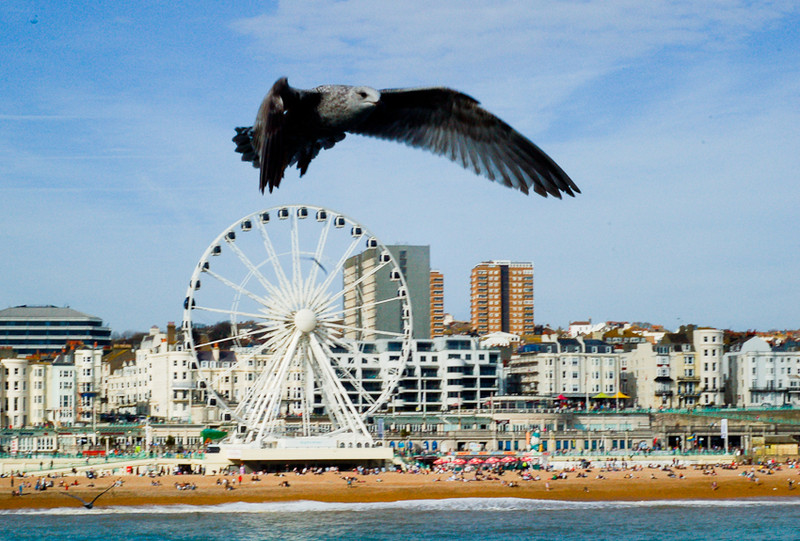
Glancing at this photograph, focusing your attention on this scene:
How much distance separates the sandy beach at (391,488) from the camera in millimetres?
52125

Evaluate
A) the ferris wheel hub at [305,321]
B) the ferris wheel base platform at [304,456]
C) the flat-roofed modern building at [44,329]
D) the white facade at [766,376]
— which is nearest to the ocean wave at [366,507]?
the ferris wheel base platform at [304,456]

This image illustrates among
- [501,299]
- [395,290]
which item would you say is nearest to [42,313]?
[395,290]

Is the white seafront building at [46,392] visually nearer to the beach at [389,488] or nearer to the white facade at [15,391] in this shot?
the white facade at [15,391]

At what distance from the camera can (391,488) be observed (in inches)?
2077

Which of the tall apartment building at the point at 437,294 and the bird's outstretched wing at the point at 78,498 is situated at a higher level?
the tall apartment building at the point at 437,294

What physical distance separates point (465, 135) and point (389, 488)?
46221 mm

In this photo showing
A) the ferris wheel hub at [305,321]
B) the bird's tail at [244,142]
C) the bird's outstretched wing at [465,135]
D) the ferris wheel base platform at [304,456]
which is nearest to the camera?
the bird's outstretched wing at [465,135]

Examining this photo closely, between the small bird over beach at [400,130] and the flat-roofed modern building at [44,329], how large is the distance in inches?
5556

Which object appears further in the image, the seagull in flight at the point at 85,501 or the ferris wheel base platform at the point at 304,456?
the ferris wheel base platform at the point at 304,456

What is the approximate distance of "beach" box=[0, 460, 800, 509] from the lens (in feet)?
171

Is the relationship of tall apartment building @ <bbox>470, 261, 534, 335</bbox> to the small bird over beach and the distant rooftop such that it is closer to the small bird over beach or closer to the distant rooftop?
the distant rooftop

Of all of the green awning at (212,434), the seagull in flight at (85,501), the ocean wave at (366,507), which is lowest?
the ocean wave at (366,507)

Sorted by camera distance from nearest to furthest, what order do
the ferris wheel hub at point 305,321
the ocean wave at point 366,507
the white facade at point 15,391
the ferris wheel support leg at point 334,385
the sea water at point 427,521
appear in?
the sea water at point 427,521 → the ocean wave at point 366,507 → the ferris wheel hub at point 305,321 → the ferris wheel support leg at point 334,385 → the white facade at point 15,391

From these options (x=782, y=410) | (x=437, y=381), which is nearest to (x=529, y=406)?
(x=437, y=381)
